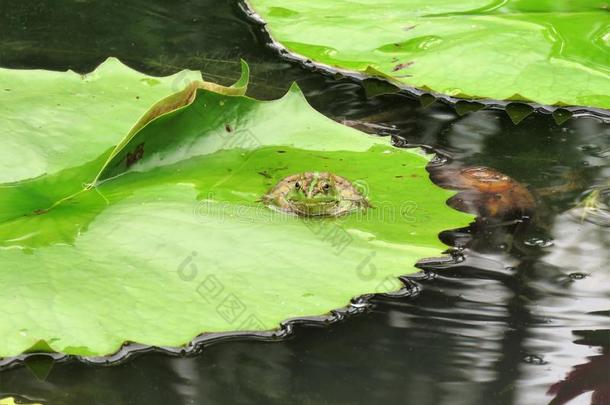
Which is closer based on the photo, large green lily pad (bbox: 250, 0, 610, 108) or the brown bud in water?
the brown bud in water

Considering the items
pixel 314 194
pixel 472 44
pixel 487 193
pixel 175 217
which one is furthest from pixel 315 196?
pixel 472 44

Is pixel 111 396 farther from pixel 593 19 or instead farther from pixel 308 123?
pixel 593 19

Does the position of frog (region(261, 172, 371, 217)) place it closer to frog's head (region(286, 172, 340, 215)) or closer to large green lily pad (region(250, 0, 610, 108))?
frog's head (region(286, 172, 340, 215))

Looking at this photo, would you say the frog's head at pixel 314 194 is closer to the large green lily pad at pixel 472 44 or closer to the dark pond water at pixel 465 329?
the dark pond water at pixel 465 329

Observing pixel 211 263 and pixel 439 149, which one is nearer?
pixel 211 263

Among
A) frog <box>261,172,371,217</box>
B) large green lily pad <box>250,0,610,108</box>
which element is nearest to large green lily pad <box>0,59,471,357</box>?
frog <box>261,172,371,217</box>

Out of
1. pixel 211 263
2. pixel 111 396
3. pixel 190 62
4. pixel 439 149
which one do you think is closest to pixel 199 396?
pixel 111 396
